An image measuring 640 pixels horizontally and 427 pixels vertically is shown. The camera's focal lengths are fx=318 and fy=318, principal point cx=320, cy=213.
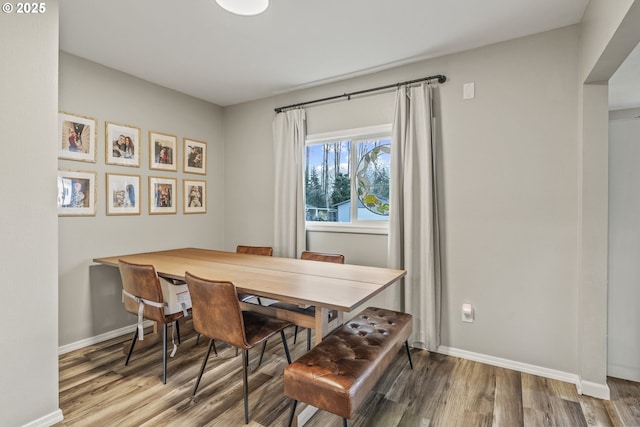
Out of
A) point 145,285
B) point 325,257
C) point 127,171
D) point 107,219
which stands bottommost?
point 145,285

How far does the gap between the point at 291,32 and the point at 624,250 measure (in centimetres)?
297

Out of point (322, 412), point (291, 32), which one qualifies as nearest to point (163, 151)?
point (291, 32)

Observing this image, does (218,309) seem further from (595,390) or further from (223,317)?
(595,390)

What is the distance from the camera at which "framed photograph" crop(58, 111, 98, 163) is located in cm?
272

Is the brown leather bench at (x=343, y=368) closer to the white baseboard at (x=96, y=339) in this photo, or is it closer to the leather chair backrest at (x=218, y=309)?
the leather chair backrest at (x=218, y=309)

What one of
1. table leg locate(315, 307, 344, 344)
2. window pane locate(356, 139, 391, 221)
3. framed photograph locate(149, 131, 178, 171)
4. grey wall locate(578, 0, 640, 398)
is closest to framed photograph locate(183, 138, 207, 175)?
framed photograph locate(149, 131, 178, 171)

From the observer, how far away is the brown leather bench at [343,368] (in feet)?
4.78

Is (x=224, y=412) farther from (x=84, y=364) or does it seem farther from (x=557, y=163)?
(x=557, y=163)

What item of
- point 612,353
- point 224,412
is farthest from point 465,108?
point 224,412

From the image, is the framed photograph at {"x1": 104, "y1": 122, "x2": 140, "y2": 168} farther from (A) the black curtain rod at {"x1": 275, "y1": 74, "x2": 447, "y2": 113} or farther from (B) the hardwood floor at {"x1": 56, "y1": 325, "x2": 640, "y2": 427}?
(B) the hardwood floor at {"x1": 56, "y1": 325, "x2": 640, "y2": 427}

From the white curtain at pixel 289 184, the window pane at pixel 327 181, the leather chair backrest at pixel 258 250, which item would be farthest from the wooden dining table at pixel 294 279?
the window pane at pixel 327 181

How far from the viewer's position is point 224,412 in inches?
77.5

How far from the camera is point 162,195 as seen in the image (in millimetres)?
3531

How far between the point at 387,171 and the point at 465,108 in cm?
88
